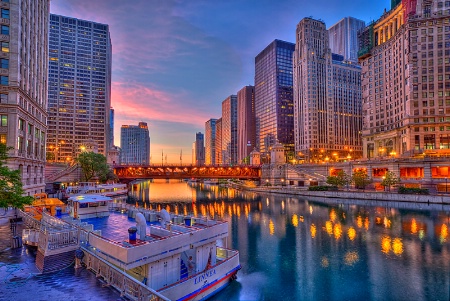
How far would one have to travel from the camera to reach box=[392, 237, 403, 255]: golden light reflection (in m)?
35.2

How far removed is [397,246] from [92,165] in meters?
85.4

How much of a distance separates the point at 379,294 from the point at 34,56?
86.1 meters

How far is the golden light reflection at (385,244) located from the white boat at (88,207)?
1367 inches

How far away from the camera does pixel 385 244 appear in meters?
38.9

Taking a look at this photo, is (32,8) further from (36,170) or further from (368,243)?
(368,243)

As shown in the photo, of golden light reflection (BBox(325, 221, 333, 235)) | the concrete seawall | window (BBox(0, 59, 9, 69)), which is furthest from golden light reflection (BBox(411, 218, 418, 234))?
window (BBox(0, 59, 9, 69))

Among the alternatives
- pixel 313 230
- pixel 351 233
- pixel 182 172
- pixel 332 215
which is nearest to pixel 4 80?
pixel 182 172

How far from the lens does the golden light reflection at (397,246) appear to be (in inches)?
1384

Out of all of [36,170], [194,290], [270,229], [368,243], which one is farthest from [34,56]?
[368,243]

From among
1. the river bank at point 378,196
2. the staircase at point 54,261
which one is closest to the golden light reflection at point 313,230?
the river bank at point 378,196

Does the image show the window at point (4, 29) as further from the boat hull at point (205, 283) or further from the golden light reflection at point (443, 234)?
the golden light reflection at point (443, 234)

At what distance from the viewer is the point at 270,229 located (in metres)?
49.9

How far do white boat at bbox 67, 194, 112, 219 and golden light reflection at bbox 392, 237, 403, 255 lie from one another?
1401 inches

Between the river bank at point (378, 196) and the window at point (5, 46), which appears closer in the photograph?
the window at point (5, 46)
